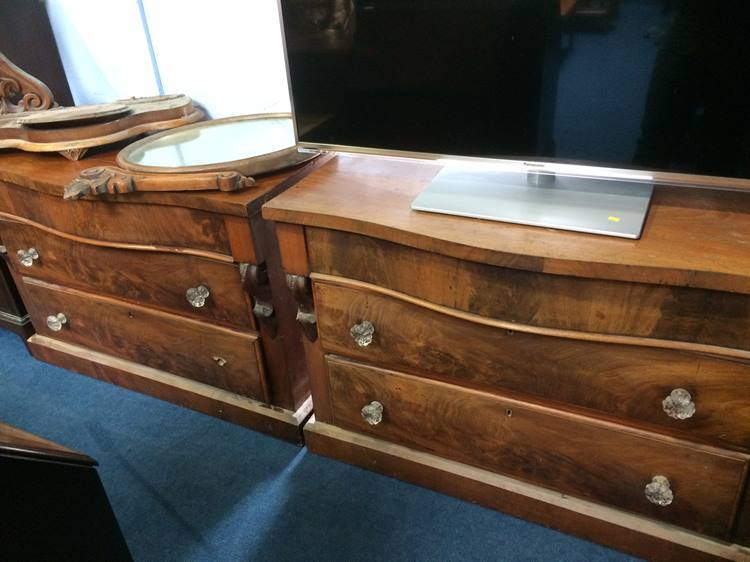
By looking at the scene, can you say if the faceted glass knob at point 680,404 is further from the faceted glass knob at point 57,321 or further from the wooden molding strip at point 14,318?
the wooden molding strip at point 14,318

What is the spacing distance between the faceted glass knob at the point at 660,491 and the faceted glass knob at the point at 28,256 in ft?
5.16

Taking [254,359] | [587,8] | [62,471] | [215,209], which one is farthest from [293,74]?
[62,471]

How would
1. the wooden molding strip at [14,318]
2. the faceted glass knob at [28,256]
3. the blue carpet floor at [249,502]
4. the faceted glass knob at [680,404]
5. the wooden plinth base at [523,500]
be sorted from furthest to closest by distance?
the wooden molding strip at [14,318], the faceted glass knob at [28,256], the blue carpet floor at [249,502], the wooden plinth base at [523,500], the faceted glass knob at [680,404]

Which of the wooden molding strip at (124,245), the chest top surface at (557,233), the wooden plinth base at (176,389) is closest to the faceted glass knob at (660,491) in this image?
the chest top surface at (557,233)

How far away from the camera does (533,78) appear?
98 cm

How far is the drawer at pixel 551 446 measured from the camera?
3.36ft

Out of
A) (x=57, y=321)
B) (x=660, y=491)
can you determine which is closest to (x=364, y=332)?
(x=660, y=491)

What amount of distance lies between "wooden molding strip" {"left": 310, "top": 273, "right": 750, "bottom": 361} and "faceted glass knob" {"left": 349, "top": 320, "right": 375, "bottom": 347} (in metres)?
0.08

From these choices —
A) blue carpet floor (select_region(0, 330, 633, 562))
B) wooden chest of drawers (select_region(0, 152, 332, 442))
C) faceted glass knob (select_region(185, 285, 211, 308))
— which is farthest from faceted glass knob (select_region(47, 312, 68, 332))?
faceted glass knob (select_region(185, 285, 211, 308))

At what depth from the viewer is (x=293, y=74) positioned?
1155 mm

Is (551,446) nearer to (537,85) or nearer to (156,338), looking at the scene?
(537,85)

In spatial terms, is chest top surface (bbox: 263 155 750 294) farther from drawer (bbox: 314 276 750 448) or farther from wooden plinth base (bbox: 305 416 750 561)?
wooden plinth base (bbox: 305 416 750 561)

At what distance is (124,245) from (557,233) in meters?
0.97

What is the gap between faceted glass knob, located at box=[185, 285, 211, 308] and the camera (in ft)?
4.41
